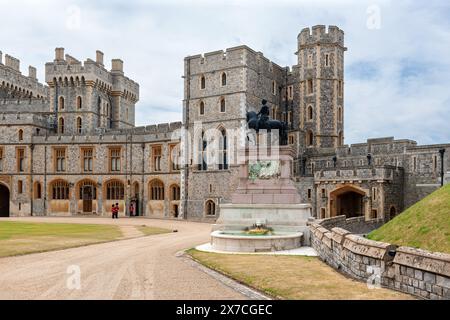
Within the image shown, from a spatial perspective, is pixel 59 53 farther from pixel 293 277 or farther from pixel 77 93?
pixel 293 277

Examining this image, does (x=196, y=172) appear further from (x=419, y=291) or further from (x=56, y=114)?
(x=419, y=291)

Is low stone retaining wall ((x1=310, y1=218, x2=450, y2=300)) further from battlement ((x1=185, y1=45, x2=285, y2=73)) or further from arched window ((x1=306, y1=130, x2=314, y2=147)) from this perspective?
arched window ((x1=306, y1=130, x2=314, y2=147))

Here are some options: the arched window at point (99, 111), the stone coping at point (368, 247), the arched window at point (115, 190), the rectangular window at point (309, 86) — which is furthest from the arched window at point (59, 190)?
the stone coping at point (368, 247)

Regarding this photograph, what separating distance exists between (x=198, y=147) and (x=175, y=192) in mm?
6012

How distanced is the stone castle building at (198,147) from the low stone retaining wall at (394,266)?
26976 millimetres

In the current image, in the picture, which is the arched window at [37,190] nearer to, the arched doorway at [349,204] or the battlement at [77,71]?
the battlement at [77,71]

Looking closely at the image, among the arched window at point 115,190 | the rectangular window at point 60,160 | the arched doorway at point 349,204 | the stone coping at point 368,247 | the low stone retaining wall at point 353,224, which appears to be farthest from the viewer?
the rectangular window at point 60,160

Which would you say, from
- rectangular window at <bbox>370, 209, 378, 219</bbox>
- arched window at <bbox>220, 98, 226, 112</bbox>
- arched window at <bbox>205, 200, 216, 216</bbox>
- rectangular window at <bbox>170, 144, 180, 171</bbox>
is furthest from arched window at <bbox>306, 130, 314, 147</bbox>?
rectangular window at <bbox>370, 209, 378, 219</bbox>

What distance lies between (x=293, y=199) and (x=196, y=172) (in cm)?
2377

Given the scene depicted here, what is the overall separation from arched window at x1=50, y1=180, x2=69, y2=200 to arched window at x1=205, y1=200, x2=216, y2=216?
17.3 meters

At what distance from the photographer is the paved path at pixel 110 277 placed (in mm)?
9805

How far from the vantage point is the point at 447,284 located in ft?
26.6

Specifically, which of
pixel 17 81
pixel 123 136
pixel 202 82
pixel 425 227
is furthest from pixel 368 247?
pixel 17 81
